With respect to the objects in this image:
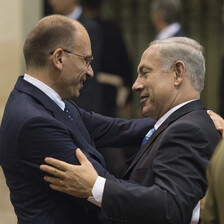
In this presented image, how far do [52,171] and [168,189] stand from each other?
0.50 m

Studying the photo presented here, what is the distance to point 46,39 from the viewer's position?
3002mm

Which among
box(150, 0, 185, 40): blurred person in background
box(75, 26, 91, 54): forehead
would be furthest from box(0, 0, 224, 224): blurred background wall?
box(75, 26, 91, 54): forehead

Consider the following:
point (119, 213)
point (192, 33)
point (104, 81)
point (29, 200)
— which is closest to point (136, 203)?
point (119, 213)

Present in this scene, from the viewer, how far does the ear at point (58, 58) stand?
302 cm

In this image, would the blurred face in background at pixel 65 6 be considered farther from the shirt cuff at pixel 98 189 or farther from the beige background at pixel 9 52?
the shirt cuff at pixel 98 189

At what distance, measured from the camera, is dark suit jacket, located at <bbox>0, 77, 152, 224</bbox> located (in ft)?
9.28

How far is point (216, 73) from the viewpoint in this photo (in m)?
8.30

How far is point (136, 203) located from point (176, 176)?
0.20 meters

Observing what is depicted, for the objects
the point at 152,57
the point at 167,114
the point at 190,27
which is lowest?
the point at 190,27

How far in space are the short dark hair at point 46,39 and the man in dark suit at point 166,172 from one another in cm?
48

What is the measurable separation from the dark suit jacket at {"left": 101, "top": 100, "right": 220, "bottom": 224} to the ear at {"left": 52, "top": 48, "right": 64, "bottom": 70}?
0.60m

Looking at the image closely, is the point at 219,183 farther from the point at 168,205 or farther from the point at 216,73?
the point at 216,73

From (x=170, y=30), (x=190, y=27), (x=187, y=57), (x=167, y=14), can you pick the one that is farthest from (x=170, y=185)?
(x=190, y=27)

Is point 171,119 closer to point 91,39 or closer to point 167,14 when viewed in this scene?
point 91,39
